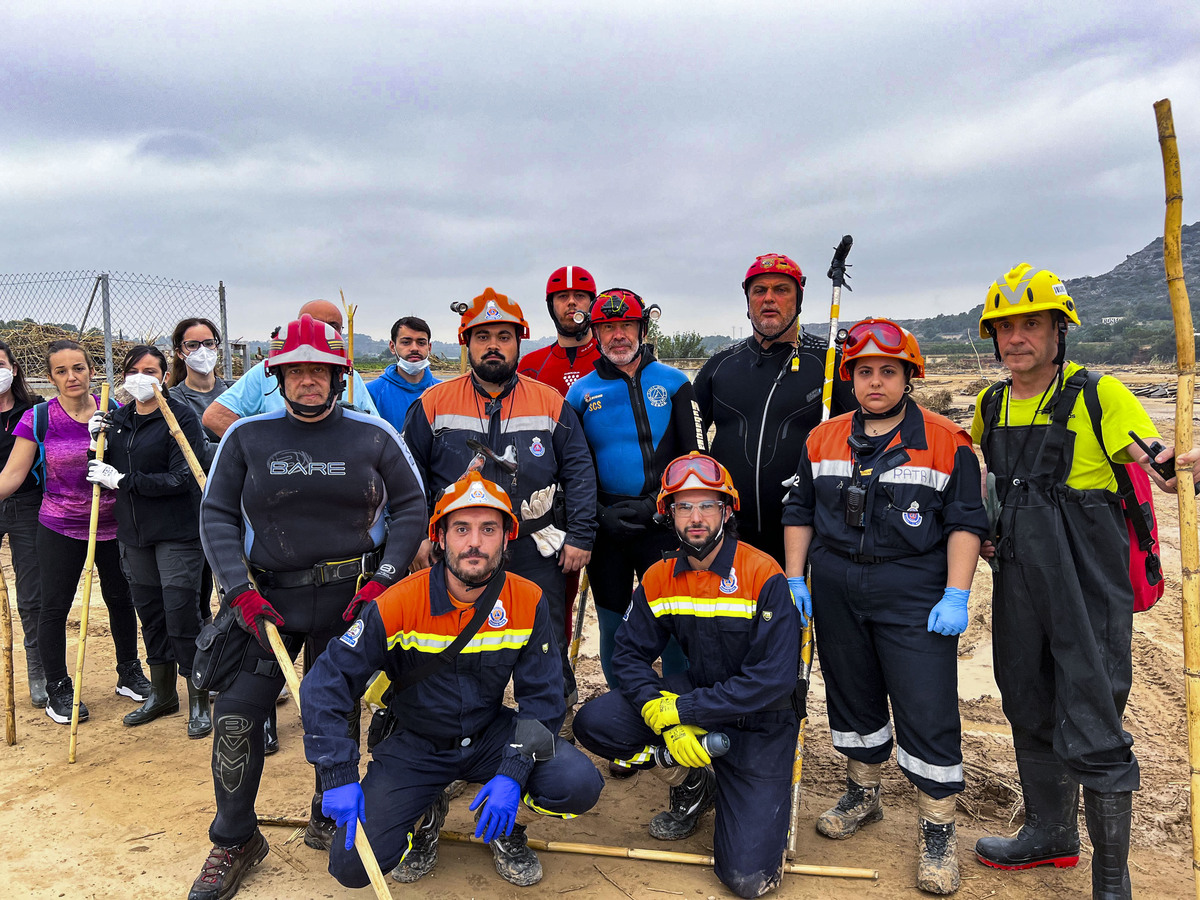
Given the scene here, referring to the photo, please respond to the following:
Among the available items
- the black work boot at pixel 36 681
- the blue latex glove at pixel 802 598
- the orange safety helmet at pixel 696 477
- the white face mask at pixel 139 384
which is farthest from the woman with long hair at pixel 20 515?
the blue latex glove at pixel 802 598

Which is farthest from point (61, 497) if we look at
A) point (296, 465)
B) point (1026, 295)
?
point (1026, 295)

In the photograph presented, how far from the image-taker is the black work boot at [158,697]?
5758 mm

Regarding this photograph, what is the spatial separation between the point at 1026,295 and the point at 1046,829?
8.78 ft

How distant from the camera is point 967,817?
4.60 metres

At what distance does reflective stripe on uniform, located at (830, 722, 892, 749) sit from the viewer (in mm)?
4145

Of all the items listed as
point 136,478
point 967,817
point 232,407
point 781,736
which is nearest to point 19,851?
point 136,478

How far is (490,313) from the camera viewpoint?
14.8 feet

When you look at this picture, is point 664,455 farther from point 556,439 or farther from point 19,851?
point 19,851

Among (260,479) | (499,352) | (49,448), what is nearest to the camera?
(260,479)

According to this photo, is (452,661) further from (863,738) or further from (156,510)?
(156,510)

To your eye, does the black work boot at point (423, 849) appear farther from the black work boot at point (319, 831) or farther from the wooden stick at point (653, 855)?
the black work boot at point (319, 831)

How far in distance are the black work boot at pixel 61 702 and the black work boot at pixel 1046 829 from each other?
6.15 meters

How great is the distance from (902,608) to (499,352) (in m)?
2.55

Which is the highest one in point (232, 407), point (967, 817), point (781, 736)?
point (232, 407)
